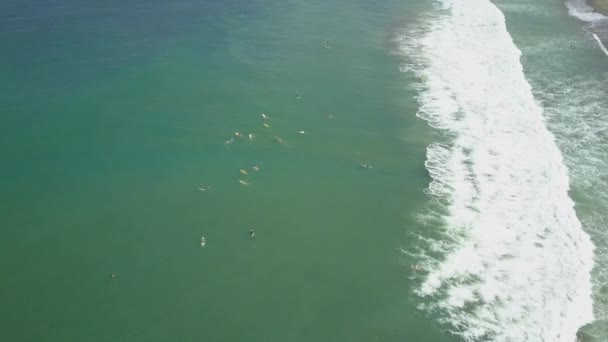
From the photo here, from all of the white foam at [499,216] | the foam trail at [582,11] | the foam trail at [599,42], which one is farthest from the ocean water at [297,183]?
the foam trail at [582,11]

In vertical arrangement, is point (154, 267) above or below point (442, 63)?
below

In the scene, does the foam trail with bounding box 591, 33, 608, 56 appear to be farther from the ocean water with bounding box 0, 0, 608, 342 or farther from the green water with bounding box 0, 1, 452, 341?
the green water with bounding box 0, 1, 452, 341

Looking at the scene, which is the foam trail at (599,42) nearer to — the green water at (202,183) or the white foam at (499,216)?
the white foam at (499,216)

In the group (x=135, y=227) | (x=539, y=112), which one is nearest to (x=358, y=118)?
(x=539, y=112)

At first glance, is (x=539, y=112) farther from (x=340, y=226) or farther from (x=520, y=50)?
(x=340, y=226)

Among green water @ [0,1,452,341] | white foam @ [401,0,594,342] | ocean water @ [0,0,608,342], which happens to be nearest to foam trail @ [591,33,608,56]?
ocean water @ [0,0,608,342]

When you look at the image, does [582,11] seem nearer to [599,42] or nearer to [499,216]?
[599,42]
